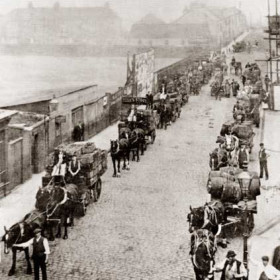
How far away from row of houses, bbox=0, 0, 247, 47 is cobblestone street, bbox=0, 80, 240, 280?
5294cm

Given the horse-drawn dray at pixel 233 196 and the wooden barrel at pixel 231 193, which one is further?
the wooden barrel at pixel 231 193

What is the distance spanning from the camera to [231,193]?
44.1 ft

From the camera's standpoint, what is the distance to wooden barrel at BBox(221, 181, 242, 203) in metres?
13.4

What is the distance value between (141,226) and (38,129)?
7881 millimetres

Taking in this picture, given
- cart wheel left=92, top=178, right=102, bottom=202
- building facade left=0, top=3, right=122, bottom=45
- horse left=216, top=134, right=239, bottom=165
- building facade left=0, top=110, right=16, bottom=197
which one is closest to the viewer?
cart wheel left=92, top=178, right=102, bottom=202

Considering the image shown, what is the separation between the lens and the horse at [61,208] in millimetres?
12664

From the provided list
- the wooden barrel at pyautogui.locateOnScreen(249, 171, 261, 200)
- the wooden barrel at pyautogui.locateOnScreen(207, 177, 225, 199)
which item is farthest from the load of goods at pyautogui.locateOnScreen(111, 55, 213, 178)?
the wooden barrel at pyautogui.locateOnScreen(249, 171, 261, 200)

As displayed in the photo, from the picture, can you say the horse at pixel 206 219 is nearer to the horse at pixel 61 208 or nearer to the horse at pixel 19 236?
the horse at pixel 61 208

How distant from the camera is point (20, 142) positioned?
18.4 m

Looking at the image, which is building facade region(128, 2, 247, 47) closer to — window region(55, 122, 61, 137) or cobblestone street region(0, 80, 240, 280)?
window region(55, 122, 61, 137)

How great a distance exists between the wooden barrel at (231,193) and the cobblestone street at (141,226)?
1.11m

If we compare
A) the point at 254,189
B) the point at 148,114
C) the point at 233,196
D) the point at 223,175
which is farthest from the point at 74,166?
the point at 148,114

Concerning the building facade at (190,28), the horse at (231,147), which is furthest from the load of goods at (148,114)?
the building facade at (190,28)

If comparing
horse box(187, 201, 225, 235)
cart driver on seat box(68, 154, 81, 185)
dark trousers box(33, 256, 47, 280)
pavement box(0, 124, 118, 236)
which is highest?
cart driver on seat box(68, 154, 81, 185)
